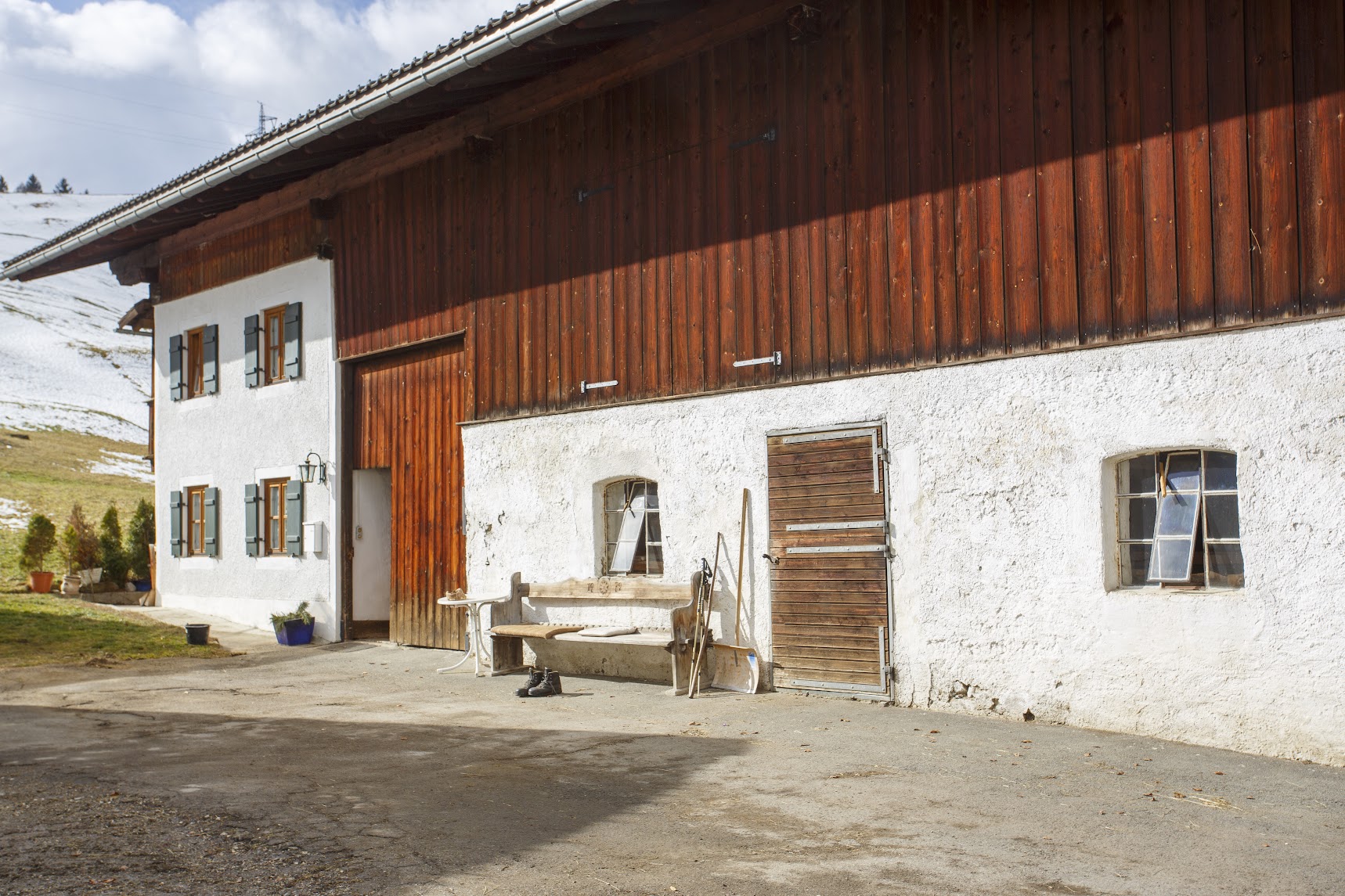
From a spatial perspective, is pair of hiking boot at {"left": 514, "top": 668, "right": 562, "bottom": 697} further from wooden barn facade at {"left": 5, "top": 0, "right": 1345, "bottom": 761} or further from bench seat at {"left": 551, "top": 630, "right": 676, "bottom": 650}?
wooden barn facade at {"left": 5, "top": 0, "right": 1345, "bottom": 761}

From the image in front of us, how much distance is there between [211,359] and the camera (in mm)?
16359

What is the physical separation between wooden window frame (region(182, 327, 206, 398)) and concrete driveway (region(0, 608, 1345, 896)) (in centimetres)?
845

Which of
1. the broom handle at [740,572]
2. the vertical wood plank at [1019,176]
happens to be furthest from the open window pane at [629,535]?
the vertical wood plank at [1019,176]

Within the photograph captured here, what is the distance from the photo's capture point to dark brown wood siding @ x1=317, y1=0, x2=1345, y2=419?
696 centimetres

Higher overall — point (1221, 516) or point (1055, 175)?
point (1055, 175)

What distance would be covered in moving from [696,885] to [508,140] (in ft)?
29.3

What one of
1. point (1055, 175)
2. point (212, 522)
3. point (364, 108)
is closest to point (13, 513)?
point (212, 522)

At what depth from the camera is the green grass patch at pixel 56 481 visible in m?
25.1

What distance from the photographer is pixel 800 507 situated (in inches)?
Result: 361

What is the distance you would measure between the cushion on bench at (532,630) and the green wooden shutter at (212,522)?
691 centimetres

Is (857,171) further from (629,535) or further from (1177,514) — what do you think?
(629,535)

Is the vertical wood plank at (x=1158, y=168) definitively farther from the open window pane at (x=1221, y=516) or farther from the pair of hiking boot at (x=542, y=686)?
the pair of hiking boot at (x=542, y=686)

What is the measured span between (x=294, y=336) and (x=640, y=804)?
10.6 meters

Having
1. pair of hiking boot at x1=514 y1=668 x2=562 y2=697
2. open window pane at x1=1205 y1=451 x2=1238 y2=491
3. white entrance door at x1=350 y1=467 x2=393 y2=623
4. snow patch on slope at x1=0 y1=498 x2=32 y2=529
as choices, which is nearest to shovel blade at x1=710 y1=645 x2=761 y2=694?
pair of hiking boot at x1=514 y1=668 x2=562 y2=697
